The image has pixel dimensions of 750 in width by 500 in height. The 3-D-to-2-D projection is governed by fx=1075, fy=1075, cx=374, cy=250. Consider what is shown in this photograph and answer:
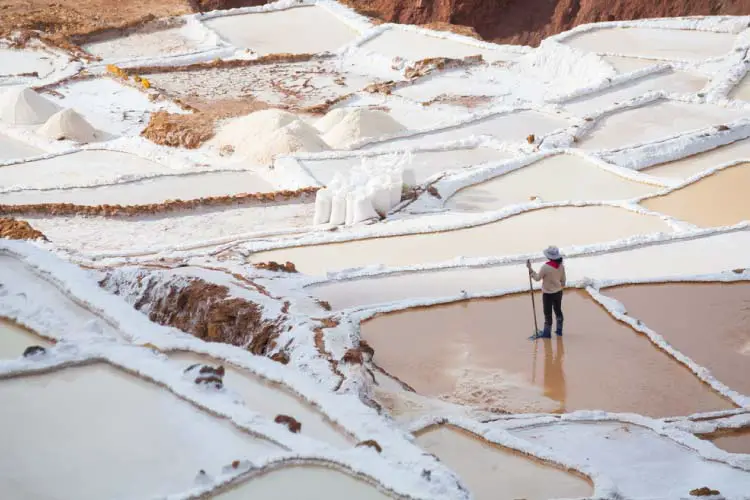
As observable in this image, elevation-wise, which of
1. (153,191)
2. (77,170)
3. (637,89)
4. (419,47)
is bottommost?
(77,170)

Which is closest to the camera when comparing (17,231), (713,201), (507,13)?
(17,231)

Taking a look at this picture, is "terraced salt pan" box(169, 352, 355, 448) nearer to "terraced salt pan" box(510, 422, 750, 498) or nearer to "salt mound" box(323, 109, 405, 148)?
"terraced salt pan" box(510, 422, 750, 498)

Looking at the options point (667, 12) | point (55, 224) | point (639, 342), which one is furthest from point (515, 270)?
A: point (667, 12)

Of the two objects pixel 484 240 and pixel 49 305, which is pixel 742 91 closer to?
pixel 484 240

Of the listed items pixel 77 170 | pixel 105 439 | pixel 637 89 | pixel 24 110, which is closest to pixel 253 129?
pixel 77 170

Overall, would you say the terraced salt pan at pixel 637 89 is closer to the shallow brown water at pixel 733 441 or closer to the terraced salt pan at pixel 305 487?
the shallow brown water at pixel 733 441

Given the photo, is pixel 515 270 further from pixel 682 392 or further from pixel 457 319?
pixel 682 392
